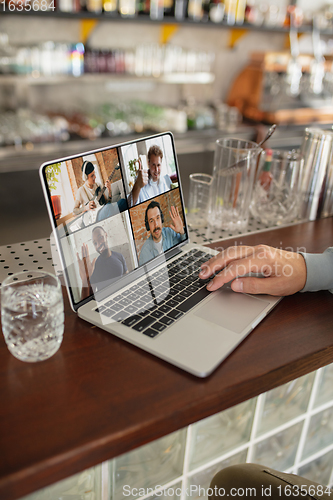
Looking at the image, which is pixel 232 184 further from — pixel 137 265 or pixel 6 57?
pixel 6 57

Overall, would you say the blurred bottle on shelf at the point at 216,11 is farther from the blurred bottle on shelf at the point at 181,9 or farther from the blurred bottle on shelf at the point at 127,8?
the blurred bottle on shelf at the point at 127,8

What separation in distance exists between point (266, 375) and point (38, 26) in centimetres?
308

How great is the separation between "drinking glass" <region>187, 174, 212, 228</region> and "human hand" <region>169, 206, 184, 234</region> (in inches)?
8.5

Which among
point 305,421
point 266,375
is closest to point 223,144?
point 266,375

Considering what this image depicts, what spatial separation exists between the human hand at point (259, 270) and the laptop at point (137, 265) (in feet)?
0.08

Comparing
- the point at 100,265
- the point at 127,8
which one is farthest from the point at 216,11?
the point at 100,265

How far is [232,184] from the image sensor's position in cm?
113

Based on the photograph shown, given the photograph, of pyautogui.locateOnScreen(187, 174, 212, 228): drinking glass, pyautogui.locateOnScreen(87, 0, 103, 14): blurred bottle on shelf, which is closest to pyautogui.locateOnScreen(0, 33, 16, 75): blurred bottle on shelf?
pyautogui.locateOnScreen(87, 0, 103, 14): blurred bottle on shelf

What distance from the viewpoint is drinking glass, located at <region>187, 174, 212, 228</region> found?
118cm

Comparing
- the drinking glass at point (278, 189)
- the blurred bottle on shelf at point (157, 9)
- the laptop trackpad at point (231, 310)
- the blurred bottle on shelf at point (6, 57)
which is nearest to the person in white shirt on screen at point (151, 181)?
the laptop trackpad at point (231, 310)

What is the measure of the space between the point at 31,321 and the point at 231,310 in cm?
36

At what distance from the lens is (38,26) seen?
2.90 metres

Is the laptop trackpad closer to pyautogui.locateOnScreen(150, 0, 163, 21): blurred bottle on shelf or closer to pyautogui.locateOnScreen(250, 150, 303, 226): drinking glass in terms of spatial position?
pyautogui.locateOnScreen(250, 150, 303, 226): drinking glass

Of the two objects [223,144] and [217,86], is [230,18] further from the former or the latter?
[223,144]
